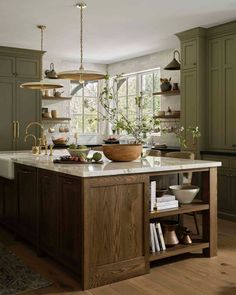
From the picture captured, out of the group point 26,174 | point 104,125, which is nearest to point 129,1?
point 26,174

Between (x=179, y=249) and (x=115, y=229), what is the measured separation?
0.74 meters

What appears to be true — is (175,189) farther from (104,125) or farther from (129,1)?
(104,125)

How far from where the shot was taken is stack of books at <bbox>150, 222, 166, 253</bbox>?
3.38 meters

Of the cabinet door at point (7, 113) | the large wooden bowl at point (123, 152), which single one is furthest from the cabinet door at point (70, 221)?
the cabinet door at point (7, 113)

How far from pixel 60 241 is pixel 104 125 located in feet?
19.7

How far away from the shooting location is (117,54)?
25.8ft

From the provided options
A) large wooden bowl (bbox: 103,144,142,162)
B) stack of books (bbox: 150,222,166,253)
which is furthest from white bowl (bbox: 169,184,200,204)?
large wooden bowl (bbox: 103,144,142,162)

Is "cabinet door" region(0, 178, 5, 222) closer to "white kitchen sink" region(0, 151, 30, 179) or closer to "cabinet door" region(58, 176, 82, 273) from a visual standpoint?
"white kitchen sink" region(0, 151, 30, 179)

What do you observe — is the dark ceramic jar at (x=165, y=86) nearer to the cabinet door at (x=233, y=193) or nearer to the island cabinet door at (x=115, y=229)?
the cabinet door at (x=233, y=193)

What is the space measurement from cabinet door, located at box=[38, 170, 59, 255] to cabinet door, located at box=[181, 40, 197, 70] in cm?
320

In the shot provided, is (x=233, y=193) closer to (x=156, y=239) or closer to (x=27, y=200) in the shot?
(x=156, y=239)

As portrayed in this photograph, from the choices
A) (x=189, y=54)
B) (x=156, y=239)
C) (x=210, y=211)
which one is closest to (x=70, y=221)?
(x=156, y=239)

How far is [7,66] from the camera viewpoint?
6.84 m

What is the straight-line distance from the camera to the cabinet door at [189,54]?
580 cm
